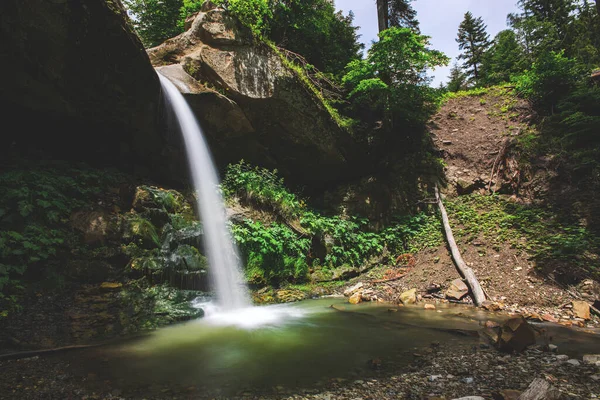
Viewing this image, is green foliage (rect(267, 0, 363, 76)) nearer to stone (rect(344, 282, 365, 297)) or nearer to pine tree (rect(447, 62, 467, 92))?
stone (rect(344, 282, 365, 297))

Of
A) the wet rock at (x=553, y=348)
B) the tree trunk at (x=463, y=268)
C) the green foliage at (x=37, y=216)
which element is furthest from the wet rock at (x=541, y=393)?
the green foliage at (x=37, y=216)

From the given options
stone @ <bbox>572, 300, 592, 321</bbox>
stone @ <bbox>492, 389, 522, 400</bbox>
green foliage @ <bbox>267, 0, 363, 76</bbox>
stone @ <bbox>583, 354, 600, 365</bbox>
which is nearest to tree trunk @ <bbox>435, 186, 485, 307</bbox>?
stone @ <bbox>572, 300, 592, 321</bbox>

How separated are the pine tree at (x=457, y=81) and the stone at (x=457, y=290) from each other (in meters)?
25.6

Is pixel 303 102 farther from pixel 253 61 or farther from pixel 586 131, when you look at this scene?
pixel 586 131

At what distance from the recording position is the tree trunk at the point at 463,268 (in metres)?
6.18

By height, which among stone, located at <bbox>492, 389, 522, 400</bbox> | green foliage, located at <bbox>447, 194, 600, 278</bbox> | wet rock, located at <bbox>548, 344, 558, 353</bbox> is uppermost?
green foliage, located at <bbox>447, 194, 600, 278</bbox>

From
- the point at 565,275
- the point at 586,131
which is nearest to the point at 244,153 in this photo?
the point at 565,275

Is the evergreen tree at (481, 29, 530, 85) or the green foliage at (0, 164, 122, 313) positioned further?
the evergreen tree at (481, 29, 530, 85)

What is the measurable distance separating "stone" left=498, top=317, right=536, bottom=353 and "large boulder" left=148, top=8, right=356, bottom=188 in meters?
8.22

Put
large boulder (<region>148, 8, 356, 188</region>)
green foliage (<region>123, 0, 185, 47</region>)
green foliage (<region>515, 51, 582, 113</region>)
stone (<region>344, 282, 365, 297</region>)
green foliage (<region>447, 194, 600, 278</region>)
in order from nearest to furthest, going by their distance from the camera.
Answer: green foliage (<region>447, 194, 600, 278</region>)
stone (<region>344, 282, 365, 297</region>)
large boulder (<region>148, 8, 356, 188</region>)
green foliage (<region>515, 51, 582, 113</region>)
green foliage (<region>123, 0, 185, 47</region>)

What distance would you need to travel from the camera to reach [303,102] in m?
9.73

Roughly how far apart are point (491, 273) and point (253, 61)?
29.8 ft

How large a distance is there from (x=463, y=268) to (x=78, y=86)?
10359mm

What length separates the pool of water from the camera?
9.45ft
